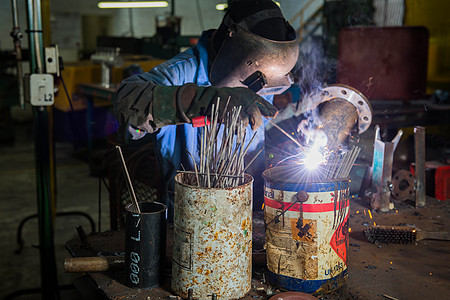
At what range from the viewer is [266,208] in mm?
1233

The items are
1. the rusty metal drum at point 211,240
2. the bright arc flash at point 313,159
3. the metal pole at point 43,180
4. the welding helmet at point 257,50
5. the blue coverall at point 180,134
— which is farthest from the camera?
the metal pole at point 43,180

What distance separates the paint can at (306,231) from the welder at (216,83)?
1.06 ft

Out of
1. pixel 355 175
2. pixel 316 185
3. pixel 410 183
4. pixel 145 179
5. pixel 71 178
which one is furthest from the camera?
pixel 71 178

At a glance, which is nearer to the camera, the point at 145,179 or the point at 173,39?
the point at 145,179

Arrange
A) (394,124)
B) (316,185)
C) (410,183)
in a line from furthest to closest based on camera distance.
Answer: (394,124) < (410,183) < (316,185)

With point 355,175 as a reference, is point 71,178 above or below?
below

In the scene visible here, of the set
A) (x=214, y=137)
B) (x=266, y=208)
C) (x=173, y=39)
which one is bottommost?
(x=266, y=208)

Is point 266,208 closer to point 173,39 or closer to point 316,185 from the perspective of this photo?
point 316,185

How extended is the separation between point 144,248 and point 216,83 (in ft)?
2.70

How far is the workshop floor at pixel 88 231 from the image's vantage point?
1.28 m

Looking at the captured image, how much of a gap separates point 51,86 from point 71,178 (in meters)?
3.80

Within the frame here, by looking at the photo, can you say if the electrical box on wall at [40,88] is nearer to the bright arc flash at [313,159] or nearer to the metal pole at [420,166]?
the bright arc flash at [313,159]

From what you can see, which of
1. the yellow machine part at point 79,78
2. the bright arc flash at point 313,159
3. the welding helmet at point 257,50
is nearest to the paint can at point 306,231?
the bright arc flash at point 313,159

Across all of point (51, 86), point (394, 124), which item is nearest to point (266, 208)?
point (51, 86)
